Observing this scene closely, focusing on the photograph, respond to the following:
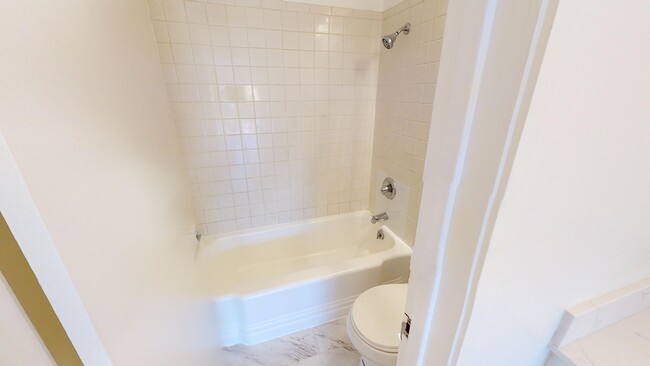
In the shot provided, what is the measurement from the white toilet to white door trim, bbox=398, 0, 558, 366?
28.7 inches

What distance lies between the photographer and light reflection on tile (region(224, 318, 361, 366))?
1343mm

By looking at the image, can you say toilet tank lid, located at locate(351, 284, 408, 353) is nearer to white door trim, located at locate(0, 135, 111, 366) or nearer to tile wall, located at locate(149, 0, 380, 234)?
tile wall, located at locate(149, 0, 380, 234)

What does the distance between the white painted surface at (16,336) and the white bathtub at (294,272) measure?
3.69 feet

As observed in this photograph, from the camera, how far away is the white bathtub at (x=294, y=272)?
1.41m

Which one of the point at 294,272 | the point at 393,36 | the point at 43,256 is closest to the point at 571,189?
the point at 43,256

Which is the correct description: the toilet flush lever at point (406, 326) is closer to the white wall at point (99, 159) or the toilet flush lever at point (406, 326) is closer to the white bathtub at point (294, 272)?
the white wall at point (99, 159)

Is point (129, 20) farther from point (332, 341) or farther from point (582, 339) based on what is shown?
point (332, 341)

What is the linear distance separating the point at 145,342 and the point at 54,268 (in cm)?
32

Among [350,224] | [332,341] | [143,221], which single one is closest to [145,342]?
[143,221]

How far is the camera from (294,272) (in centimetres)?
167

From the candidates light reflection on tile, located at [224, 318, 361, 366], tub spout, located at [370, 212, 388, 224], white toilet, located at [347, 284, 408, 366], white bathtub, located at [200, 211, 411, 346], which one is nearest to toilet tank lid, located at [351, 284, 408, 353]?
white toilet, located at [347, 284, 408, 366]

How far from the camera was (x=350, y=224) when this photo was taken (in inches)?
84.5

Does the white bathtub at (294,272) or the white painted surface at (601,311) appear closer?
the white painted surface at (601,311)

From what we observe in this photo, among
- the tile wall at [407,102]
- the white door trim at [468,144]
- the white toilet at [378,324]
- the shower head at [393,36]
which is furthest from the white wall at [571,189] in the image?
the shower head at [393,36]
